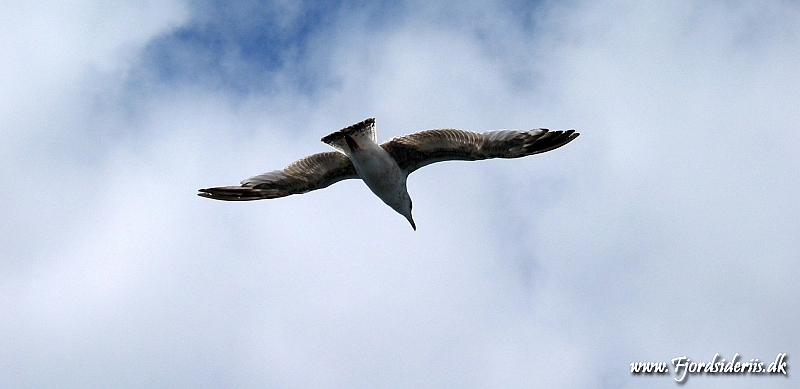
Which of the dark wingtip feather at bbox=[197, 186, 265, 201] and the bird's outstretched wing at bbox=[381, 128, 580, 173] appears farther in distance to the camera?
the dark wingtip feather at bbox=[197, 186, 265, 201]

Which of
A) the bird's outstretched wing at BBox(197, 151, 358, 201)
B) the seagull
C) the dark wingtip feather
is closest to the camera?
the seagull

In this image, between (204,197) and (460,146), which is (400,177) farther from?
(204,197)

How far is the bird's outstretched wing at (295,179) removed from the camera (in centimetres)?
2650

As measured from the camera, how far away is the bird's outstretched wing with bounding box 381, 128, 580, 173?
25.0m

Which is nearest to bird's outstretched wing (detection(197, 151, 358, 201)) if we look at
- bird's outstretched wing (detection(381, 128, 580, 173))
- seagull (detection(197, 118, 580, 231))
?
seagull (detection(197, 118, 580, 231))

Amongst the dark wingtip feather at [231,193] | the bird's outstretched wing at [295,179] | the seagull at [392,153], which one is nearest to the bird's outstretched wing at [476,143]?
the seagull at [392,153]

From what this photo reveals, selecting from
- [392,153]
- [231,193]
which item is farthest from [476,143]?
[231,193]

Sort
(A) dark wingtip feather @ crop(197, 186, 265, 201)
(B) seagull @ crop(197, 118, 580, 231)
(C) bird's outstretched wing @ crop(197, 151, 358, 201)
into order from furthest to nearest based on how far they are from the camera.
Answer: (A) dark wingtip feather @ crop(197, 186, 265, 201) → (C) bird's outstretched wing @ crop(197, 151, 358, 201) → (B) seagull @ crop(197, 118, 580, 231)

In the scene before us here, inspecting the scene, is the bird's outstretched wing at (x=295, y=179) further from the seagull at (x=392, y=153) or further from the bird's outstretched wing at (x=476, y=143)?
the bird's outstretched wing at (x=476, y=143)

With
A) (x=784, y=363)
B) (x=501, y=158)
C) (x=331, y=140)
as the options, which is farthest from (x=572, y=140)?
(x=784, y=363)

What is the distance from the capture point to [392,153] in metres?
25.7

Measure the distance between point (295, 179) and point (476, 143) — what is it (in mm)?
4614

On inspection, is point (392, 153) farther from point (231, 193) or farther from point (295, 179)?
point (231, 193)

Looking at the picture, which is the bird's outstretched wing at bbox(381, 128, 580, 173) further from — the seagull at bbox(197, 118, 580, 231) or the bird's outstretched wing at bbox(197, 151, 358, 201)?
the bird's outstretched wing at bbox(197, 151, 358, 201)
